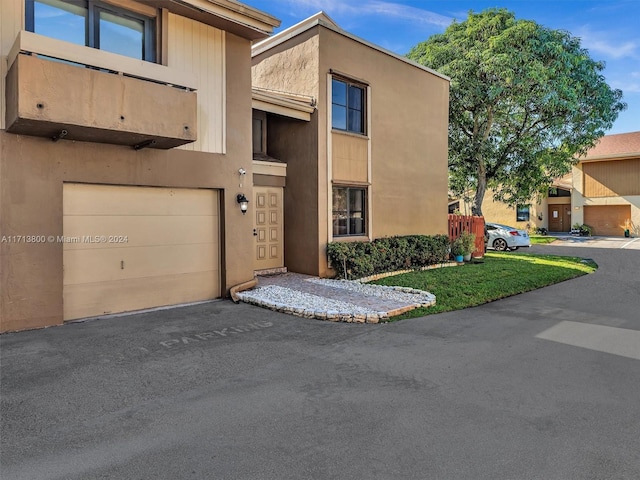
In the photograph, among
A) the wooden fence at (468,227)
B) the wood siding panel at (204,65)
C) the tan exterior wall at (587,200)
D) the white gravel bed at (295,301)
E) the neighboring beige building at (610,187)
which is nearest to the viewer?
the white gravel bed at (295,301)

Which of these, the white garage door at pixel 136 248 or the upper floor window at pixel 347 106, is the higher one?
the upper floor window at pixel 347 106

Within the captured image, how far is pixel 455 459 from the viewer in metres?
2.99

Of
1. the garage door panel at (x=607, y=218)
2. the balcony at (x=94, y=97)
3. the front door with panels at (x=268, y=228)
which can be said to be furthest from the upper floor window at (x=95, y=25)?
the garage door panel at (x=607, y=218)

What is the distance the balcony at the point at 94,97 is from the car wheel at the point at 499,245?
Answer: 17338mm

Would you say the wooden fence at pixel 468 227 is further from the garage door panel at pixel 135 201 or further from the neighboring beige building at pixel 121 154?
the garage door panel at pixel 135 201

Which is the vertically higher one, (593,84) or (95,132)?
(593,84)

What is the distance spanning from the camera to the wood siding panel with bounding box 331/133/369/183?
36.5 ft

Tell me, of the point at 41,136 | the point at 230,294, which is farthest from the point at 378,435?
the point at 41,136

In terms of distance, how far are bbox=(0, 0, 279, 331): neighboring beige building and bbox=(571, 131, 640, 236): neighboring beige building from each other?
31172 mm

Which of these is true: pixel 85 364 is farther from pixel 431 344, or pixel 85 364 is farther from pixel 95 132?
pixel 431 344

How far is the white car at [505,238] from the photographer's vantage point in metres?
20.3

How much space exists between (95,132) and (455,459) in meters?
6.49

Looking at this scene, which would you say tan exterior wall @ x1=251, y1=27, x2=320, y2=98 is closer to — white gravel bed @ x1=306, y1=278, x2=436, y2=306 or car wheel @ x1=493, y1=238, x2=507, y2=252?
white gravel bed @ x1=306, y1=278, x2=436, y2=306

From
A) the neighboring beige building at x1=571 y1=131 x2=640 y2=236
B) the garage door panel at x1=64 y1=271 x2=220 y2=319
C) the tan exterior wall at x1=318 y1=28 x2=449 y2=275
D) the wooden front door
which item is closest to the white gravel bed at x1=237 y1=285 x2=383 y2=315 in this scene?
the garage door panel at x1=64 y1=271 x2=220 y2=319
